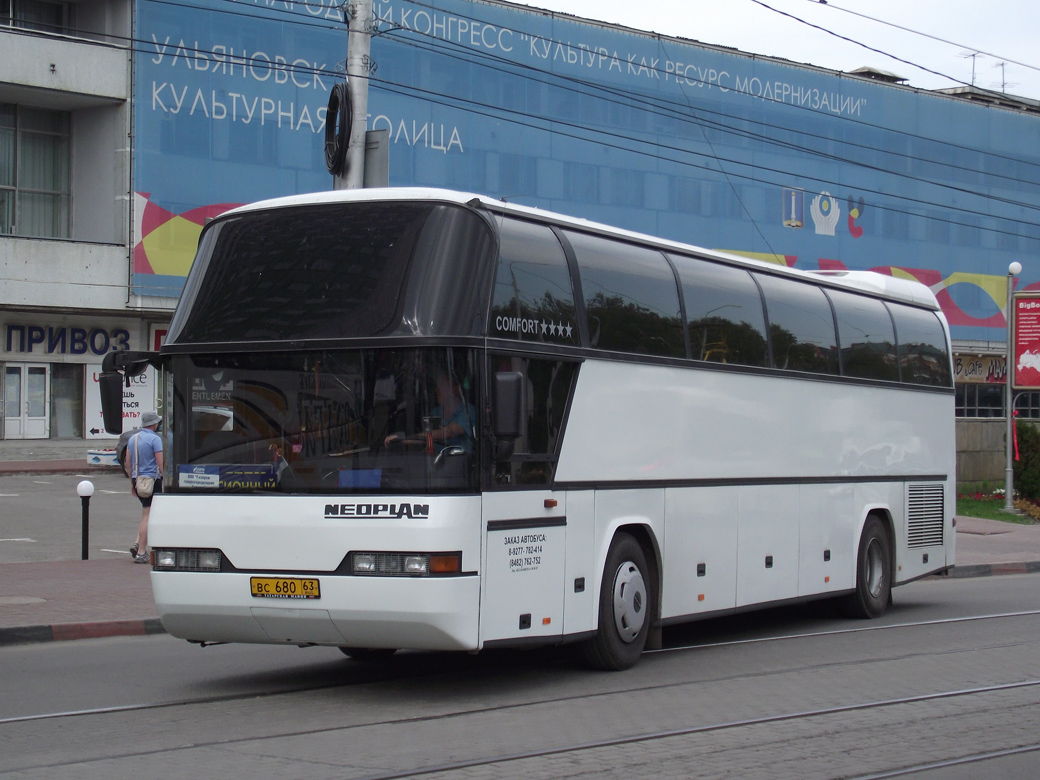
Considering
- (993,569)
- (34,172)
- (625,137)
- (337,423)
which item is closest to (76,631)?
(337,423)

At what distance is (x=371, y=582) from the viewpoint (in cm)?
819

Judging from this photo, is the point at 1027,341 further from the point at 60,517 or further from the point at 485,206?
the point at 485,206

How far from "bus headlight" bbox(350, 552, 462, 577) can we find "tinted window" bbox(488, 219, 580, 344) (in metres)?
1.51

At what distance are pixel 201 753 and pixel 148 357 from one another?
325 cm

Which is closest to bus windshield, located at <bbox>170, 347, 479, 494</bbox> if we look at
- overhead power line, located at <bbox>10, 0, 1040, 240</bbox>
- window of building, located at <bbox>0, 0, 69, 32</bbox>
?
overhead power line, located at <bbox>10, 0, 1040, 240</bbox>

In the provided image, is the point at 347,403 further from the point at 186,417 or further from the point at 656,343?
the point at 656,343

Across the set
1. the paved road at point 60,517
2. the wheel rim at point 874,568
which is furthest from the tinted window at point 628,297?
the paved road at point 60,517

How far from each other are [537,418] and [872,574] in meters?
6.88

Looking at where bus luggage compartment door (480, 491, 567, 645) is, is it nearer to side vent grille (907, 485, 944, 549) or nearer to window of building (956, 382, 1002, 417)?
side vent grille (907, 485, 944, 549)

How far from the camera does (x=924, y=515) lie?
51.8 ft

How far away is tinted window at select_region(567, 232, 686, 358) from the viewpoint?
32.3 ft

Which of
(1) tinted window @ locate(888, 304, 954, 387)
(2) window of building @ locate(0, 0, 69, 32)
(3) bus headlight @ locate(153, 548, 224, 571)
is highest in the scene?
(2) window of building @ locate(0, 0, 69, 32)

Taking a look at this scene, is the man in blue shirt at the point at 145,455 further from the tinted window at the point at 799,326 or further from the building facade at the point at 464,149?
the building facade at the point at 464,149

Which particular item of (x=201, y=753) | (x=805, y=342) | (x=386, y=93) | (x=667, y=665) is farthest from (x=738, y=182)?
(x=201, y=753)
